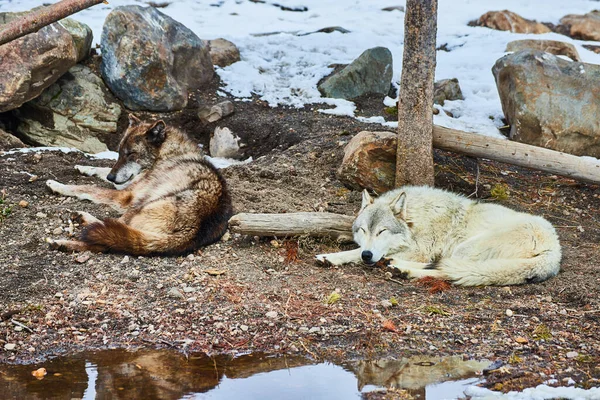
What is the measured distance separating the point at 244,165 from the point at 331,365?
16.1 ft

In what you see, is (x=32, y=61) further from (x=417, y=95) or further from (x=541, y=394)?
(x=541, y=394)

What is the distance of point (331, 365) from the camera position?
488cm

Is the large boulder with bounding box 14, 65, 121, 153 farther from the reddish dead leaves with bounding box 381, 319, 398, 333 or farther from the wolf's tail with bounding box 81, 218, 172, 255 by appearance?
the reddish dead leaves with bounding box 381, 319, 398, 333

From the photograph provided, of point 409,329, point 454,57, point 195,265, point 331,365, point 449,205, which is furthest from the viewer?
point 454,57

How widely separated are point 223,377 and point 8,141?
6.82m

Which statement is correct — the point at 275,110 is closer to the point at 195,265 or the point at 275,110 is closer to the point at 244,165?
the point at 244,165

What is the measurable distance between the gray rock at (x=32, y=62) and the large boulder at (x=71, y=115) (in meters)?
Result: 0.42

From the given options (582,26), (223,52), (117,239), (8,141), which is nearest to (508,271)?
(117,239)

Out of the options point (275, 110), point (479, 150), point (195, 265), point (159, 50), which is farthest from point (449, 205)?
point (159, 50)

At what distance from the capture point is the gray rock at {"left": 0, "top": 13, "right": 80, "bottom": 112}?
9.79 metres

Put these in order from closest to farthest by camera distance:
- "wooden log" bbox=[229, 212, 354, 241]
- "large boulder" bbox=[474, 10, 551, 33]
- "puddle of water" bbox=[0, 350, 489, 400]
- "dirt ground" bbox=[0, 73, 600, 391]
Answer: "puddle of water" bbox=[0, 350, 489, 400] → "dirt ground" bbox=[0, 73, 600, 391] → "wooden log" bbox=[229, 212, 354, 241] → "large boulder" bbox=[474, 10, 551, 33]

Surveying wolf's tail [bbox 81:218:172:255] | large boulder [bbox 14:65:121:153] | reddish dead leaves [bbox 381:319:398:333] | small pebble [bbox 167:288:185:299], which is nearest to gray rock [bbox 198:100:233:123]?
large boulder [bbox 14:65:121:153]

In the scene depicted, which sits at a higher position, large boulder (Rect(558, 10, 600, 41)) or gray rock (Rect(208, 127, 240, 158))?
large boulder (Rect(558, 10, 600, 41))

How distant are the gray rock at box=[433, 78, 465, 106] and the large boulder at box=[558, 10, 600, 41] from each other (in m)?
4.97
